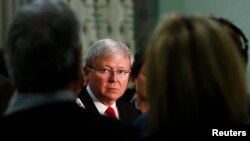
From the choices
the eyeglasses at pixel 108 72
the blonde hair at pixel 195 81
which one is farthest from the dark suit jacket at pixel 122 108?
the blonde hair at pixel 195 81

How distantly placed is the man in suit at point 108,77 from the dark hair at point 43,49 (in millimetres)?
1748

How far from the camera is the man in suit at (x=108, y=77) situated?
153 inches

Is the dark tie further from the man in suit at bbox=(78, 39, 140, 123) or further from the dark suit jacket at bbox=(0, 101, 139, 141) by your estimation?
the dark suit jacket at bbox=(0, 101, 139, 141)

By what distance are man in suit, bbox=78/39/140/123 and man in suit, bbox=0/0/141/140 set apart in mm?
1734

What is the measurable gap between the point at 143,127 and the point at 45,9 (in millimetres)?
472

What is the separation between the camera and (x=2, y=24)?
18.9ft

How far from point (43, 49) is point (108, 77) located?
1867mm

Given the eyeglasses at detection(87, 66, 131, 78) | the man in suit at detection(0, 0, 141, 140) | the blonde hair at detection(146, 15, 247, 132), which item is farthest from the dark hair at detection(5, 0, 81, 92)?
the eyeglasses at detection(87, 66, 131, 78)

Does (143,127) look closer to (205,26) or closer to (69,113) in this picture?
(69,113)

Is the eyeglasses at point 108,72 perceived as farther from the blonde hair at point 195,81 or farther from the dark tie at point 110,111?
the blonde hair at point 195,81

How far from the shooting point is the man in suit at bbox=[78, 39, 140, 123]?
389cm

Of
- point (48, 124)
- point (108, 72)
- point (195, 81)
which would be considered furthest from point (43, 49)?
point (108, 72)

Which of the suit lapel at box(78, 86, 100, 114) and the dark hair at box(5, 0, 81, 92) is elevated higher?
the dark hair at box(5, 0, 81, 92)

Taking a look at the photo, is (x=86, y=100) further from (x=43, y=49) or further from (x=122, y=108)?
(x=43, y=49)
